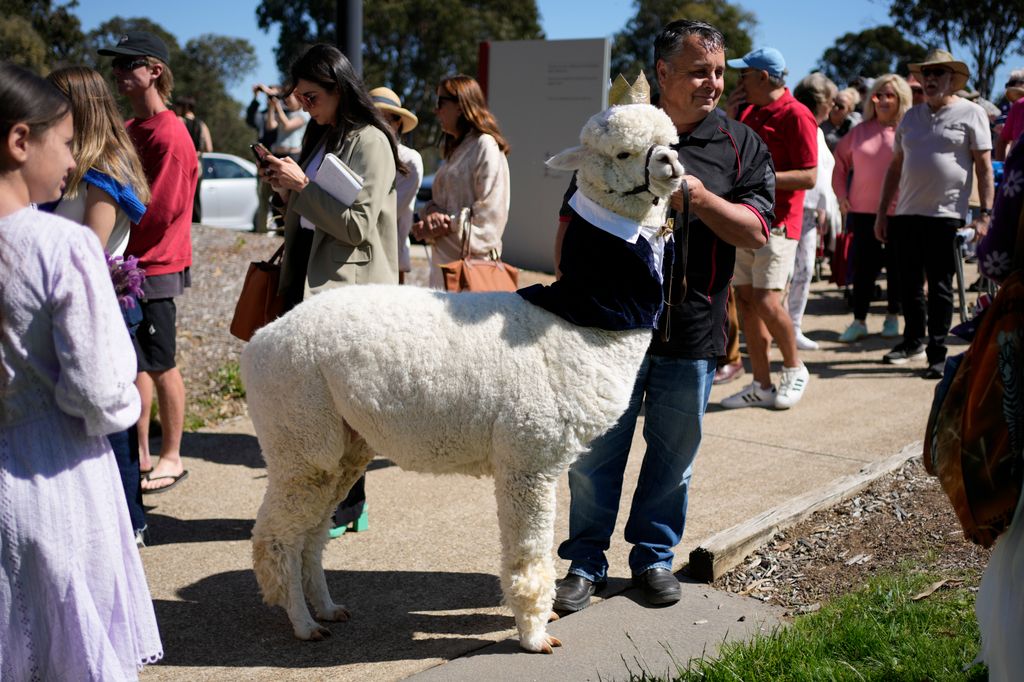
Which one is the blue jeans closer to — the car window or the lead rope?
the lead rope

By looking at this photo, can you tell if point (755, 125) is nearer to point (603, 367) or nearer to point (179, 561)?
point (603, 367)

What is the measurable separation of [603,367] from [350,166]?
61.5 inches

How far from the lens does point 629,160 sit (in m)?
3.33

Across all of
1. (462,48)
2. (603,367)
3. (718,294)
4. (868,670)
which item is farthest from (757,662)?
(462,48)

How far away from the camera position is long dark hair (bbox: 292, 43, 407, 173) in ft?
13.7

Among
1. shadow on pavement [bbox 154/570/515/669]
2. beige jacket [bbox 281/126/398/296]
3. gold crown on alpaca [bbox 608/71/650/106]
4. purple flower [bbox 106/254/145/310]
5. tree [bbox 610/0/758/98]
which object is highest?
tree [bbox 610/0/758/98]

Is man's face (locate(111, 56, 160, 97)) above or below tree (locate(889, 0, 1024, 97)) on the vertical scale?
below

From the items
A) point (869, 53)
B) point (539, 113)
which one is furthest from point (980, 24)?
point (539, 113)

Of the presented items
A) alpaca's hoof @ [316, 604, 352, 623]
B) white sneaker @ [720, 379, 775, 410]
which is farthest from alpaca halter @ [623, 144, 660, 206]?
white sneaker @ [720, 379, 775, 410]

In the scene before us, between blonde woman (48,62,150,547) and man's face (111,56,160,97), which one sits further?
man's face (111,56,160,97)

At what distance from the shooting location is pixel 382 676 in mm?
3434

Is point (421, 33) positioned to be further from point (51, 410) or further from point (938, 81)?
point (51, 410)

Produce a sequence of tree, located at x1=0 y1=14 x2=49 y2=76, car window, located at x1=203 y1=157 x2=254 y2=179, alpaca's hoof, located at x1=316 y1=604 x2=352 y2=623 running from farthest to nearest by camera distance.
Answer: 1. tree, located at x1=0 y1=14 x2=49 y2=76
2. car window, located at x1=203 y1=157 x2=254 y2=179
3. alpaca's hoof, located at x1=316 y1=604 x2=352 y2=623

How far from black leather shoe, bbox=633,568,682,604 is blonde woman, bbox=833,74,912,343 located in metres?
6.21
